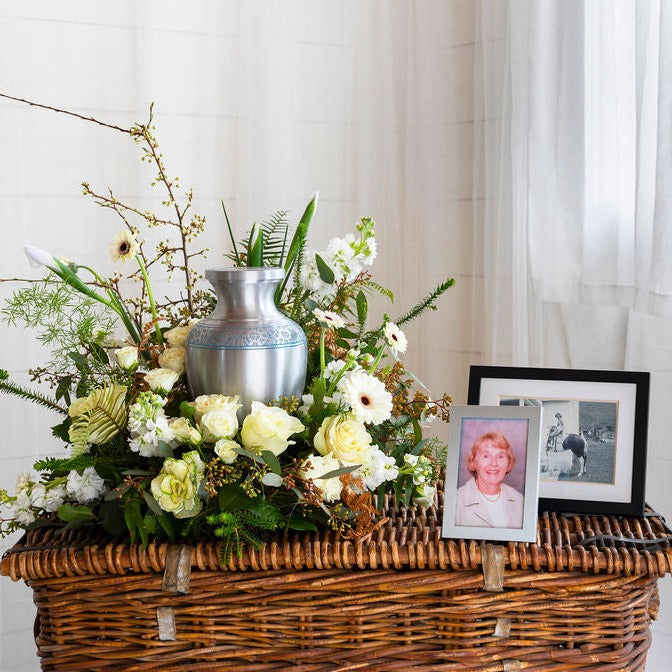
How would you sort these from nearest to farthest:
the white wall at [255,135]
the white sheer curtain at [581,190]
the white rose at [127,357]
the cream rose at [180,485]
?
1. the cream rose at [180,485]
2. the white rose at [127,357]
3. the white sheer curtain at [581,190]
4. the white wall at [255,135]

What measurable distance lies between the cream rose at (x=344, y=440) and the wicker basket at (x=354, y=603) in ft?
0.30

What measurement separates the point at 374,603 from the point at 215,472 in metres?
0.22

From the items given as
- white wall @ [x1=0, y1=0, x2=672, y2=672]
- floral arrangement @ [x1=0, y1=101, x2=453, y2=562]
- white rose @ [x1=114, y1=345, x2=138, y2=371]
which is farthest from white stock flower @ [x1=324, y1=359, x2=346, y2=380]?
white wall @ [x1=0, y1=0, x2=672, y2=672]

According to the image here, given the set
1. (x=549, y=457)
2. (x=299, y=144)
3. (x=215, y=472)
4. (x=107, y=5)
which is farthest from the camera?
(x=299, y=144)

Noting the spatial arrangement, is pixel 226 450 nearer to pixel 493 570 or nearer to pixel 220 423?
pixel 220 423

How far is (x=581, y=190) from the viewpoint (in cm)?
167

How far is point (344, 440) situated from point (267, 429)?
8 centimetres

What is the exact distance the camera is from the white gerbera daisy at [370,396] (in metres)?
0.97

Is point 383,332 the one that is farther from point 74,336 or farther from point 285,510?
point 74,336

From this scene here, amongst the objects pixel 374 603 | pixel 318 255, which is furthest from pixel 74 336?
pixel 374 603

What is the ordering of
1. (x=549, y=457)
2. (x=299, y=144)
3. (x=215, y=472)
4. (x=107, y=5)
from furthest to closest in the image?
Answer: 1. (x=299, y=144)
2. (x=107, y=5)
3. (x=549, y=457)
4. (x=215, y=472)

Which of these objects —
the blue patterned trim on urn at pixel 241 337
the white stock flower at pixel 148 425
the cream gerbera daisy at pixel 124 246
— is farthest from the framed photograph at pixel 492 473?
the cream gerbera daisy at pixel 124 246

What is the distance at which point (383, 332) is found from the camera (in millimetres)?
1085

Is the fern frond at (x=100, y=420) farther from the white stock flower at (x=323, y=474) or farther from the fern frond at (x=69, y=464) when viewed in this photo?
the white stock flower at (x=323, y=474)
